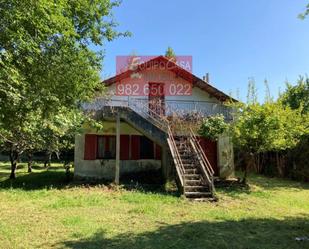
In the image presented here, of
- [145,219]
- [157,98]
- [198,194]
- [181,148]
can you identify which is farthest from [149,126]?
[145,219]

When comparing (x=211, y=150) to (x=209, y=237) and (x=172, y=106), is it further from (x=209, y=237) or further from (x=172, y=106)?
(x=209, y=237)

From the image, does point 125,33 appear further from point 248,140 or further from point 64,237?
point 248,140

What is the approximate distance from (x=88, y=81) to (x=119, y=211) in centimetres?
388

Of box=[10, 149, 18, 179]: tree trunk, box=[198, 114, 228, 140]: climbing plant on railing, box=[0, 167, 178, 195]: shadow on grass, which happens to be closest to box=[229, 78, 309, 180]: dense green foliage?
box=[198, 114, 228, 140]: climbing plant on railing

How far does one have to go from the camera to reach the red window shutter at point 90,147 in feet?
56.2

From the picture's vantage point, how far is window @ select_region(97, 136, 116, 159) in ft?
57.7

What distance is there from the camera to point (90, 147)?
17.3m

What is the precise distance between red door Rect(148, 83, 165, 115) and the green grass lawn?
4.77m

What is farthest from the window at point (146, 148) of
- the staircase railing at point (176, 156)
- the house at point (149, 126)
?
the staircase railing at point (176, 156)

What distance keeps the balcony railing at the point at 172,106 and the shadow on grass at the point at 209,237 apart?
28.6 ft

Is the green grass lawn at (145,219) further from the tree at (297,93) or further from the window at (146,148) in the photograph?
the tree at (297,93)

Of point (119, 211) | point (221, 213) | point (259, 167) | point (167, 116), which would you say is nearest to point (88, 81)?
point (119, 211)

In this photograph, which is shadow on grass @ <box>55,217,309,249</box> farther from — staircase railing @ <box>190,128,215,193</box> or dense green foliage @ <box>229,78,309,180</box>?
dense green foliage @ <box>229,78,309,180</box>

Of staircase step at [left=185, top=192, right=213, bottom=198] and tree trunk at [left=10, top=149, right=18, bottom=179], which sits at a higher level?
tree trunk at [left=10, top=149, right=18, bottom=179]
